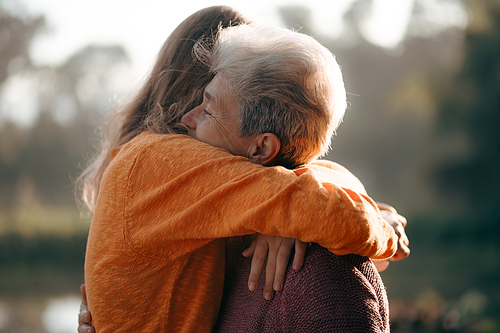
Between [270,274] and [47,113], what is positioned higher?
[270,274]

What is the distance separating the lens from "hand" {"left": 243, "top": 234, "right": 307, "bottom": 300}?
0.87 metres

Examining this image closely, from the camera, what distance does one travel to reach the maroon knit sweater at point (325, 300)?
812 millimetres

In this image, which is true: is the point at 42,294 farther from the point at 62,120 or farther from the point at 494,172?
the point at 494,172

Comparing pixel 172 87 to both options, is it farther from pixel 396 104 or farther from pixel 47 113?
pixel 396 104

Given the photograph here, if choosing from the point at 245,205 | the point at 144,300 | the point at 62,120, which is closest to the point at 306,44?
the point at 245,205

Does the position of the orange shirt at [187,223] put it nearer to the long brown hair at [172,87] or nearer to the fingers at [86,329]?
the fingers at [86,329]

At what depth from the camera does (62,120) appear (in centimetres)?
453

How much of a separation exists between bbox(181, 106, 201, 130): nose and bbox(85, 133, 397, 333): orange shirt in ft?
0.41

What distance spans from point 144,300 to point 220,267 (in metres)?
0.21

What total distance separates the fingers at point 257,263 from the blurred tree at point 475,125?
5707 millimetres

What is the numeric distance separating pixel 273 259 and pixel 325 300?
0.51 feet

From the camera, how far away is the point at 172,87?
1.21m

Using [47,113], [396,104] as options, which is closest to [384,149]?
[396,104]

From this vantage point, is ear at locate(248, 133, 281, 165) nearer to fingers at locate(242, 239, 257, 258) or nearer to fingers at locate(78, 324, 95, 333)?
fingers at locate(242, 239, 257, 258)
